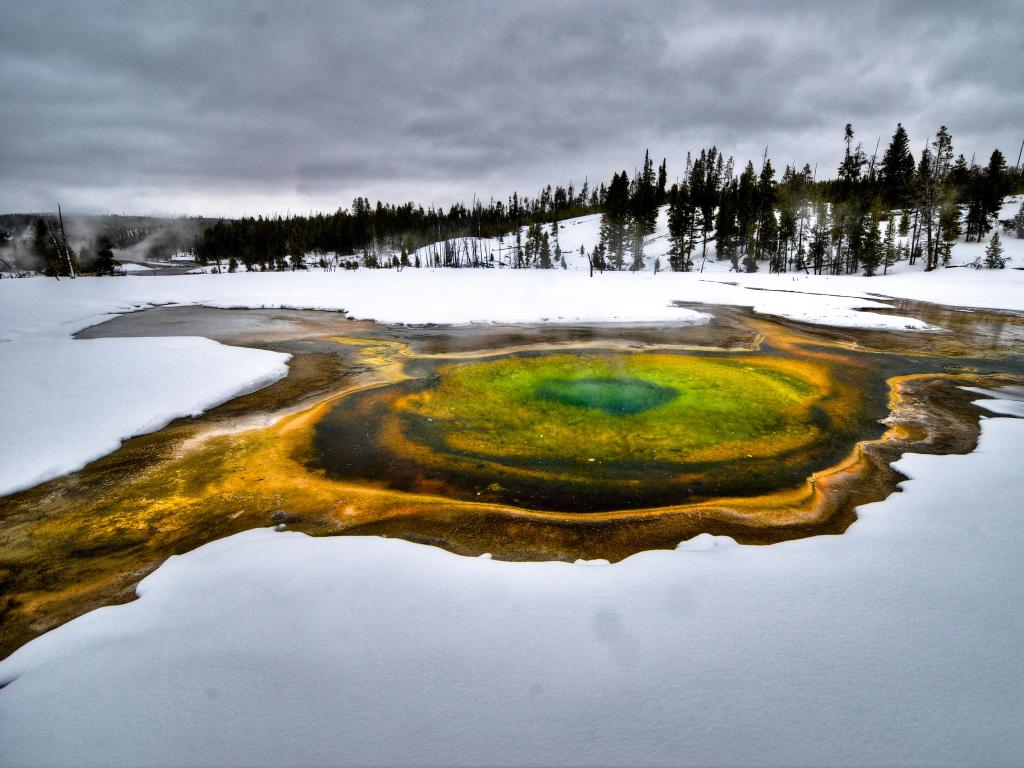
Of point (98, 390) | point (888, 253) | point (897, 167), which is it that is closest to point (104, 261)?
point (98, 390)

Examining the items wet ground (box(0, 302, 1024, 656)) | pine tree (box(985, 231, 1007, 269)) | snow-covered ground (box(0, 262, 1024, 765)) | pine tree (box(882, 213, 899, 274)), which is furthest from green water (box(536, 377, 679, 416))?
pine tree (box(882, 213, 899, 274))

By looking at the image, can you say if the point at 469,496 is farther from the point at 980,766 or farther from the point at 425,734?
the point at 980,766

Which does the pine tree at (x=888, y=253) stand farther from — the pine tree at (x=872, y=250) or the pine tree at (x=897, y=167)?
the pine tree at (x=897, y=167)

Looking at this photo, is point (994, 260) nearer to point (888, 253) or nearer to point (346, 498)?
point (888, 253)

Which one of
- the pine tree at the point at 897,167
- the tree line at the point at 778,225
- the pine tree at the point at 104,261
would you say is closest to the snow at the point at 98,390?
the tree line at the point at 778,225

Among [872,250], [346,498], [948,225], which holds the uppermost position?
[948,225]

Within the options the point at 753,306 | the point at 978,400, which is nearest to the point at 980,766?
the point at 978,400
